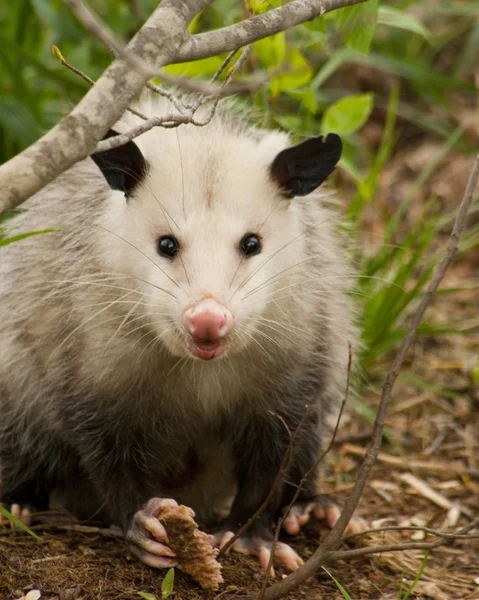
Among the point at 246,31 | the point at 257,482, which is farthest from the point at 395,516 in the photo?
the point at 246,31

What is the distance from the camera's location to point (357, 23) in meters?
2.66

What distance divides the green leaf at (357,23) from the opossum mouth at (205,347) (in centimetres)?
99

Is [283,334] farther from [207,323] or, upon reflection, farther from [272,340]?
[207,323]

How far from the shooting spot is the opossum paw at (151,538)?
244cm

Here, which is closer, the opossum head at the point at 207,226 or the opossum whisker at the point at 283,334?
the opossum head at the point at 207,226

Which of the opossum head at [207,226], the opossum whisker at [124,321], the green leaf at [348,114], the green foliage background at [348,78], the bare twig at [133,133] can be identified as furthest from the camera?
the green leaf at [348,114]

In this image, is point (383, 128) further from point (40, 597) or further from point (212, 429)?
point (40, 597)

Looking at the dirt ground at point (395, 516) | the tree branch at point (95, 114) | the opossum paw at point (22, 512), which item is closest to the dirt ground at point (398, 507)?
the dirt ground at point (395, 516)

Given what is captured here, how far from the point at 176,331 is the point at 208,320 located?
0.17 metres

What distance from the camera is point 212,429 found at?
2.73m

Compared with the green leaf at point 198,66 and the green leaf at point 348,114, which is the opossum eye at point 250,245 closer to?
the green leaf at point 198,66

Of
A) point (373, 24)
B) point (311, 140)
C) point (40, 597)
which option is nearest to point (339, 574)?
point (40, 597)

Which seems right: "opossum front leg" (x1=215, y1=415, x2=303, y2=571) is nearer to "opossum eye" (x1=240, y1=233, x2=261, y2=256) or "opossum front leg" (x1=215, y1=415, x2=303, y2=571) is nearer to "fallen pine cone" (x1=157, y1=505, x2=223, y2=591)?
"fallen pine cone" (x1=157, y1=505, x2=223, y2=591)

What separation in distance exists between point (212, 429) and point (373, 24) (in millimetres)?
1197
